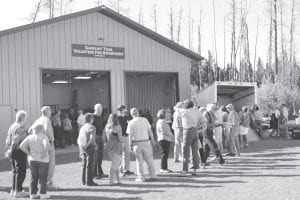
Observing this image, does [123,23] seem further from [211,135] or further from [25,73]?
[211,135]

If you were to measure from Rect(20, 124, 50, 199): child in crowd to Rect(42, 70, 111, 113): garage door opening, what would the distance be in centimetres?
1780

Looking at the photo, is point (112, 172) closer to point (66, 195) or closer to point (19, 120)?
point (66, 195)

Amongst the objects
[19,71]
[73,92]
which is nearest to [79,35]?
[19,71]

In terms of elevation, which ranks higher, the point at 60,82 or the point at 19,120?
the point at 60,82

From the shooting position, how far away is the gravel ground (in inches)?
309

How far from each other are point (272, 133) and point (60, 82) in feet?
41.4

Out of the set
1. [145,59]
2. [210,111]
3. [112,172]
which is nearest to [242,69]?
[145,59]

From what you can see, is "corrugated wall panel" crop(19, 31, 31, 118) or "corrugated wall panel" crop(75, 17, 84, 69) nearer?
"corrugated wall panel" crop(19, 31, 31, 118)

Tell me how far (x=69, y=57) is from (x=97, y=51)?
133 cm

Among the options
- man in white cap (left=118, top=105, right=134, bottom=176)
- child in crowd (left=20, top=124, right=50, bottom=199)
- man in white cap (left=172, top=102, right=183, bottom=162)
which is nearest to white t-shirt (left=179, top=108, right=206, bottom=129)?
man in white cap (left=118, top=105, right=134, bottom=176)

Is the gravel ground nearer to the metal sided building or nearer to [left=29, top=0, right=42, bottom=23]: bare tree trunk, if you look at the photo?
the metal sided building

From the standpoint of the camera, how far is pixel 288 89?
3959 cm

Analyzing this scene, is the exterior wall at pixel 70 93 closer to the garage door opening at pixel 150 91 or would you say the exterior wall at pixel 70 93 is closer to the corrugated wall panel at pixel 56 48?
the garage door opening at pixel 150 91

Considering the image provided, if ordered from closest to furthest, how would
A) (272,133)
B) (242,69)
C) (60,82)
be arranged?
(272,133) < (60,82) < (242,69)
